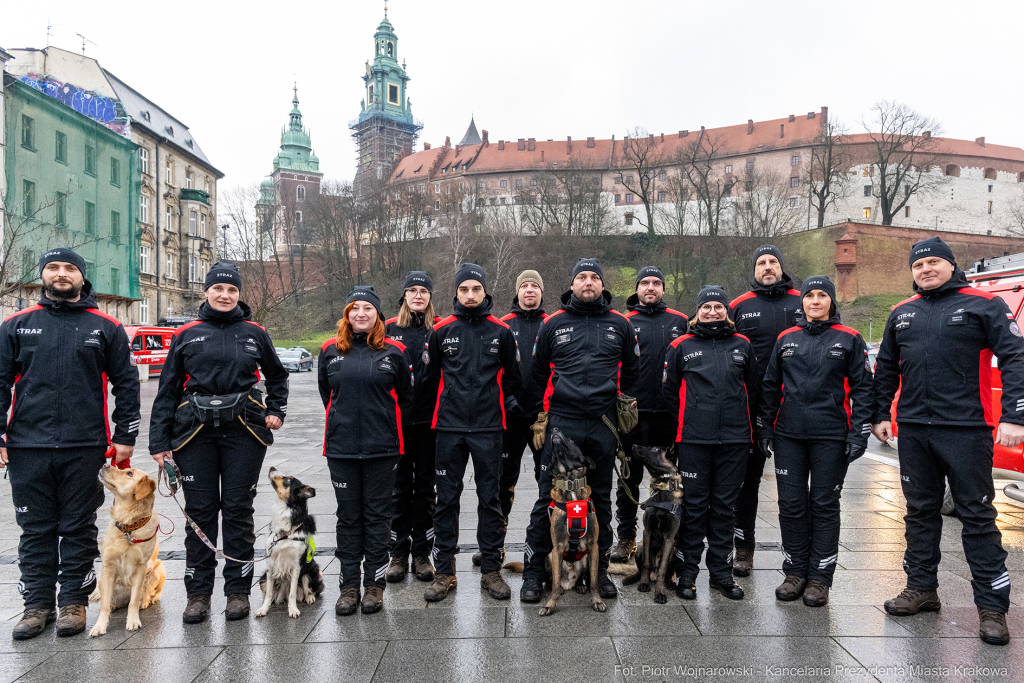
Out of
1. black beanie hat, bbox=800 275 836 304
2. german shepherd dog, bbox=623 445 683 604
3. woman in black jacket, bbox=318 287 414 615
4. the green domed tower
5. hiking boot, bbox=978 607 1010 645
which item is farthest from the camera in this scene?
the green domed tower

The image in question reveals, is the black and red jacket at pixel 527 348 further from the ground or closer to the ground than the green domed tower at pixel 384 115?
closer to the ground

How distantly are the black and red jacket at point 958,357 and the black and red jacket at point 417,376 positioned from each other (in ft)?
10.7

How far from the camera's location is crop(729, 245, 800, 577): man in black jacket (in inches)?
203

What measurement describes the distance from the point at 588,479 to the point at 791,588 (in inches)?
60.5

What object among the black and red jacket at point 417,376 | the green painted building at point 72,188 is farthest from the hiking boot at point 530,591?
the green painted building at point 72,188

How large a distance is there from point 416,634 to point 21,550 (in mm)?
2545

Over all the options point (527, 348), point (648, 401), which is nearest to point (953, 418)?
point (648, 401)

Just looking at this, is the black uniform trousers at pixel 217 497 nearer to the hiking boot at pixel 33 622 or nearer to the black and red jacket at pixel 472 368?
the hiking boot at pixel 33 622

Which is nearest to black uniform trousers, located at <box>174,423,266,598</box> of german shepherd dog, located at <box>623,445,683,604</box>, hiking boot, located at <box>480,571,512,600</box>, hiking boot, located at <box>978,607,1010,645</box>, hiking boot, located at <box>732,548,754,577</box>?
hiking boot, located at <box>480,571,512,600</box>

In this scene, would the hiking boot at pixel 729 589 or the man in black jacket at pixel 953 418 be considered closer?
the man in black jacket at pixel 953 418

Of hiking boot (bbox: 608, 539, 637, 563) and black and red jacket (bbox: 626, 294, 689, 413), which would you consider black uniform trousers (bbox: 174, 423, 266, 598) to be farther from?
black and red jacket (bbox: 626, 294, 689, 413)

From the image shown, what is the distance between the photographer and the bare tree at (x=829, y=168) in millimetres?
58250

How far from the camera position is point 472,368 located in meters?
4.84

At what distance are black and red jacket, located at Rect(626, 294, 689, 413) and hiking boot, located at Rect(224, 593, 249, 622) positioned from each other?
319 centimetres
